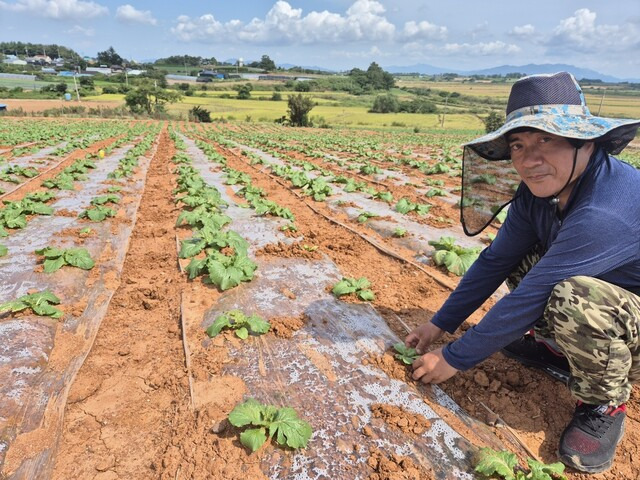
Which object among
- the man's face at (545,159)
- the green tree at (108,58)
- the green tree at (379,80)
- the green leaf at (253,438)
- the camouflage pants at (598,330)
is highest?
the green tree at (108,58)

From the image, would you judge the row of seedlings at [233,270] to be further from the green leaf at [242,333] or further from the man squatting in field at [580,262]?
the man squatting in field at [580,262]

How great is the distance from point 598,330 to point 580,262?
13.8 inches

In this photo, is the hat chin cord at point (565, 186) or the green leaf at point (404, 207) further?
the green leaf at point (404, 207)

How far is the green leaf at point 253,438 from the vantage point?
2.05 metres

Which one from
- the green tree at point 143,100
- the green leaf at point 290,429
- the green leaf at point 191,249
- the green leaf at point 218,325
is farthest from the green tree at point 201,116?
the green leaf at point 290,429

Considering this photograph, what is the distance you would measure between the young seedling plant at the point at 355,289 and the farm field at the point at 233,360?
16 millimetres

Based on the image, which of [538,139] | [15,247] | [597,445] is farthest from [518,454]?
[15,247]

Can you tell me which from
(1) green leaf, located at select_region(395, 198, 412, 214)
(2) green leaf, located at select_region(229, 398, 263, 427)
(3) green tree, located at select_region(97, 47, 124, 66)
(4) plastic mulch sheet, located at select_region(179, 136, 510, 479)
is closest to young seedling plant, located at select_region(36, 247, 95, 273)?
(4) plastic mulch sheet, located at select_region(179, 136, 510, 479)

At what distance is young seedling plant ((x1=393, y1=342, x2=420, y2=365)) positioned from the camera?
9.18 feet

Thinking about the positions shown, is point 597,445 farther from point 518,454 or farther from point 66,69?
point 66,69

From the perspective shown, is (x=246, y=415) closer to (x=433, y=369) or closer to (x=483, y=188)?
(x=433, y=369)

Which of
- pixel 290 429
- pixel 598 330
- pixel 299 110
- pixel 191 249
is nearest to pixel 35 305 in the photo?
pixel 191 249

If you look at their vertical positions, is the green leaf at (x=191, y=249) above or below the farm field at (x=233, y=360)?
above

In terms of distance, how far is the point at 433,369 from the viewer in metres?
2.50
